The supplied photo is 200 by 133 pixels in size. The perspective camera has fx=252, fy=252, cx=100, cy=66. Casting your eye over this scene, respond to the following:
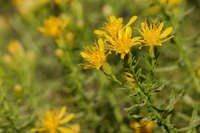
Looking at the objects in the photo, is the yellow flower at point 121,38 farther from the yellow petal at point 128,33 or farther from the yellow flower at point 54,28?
the yellow flower at point 54,28

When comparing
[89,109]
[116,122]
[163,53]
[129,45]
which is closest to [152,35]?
[129,45]

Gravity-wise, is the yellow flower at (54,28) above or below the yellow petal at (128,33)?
above

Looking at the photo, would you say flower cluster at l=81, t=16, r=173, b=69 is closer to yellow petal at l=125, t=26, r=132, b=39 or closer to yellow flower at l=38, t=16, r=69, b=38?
yellow petal at l=125, t=26, r=132, b=39

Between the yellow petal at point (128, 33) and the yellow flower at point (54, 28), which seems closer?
the yellow petal at point (128, 33)

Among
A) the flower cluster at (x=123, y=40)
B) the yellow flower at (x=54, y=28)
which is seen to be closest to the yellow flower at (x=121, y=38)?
the flower cluster at (x=123, y=40)

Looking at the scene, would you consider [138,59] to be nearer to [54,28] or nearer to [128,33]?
[128,33]

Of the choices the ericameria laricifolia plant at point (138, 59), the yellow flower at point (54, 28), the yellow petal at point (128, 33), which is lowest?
the ericameria laricifolia plant at point (138, 59)

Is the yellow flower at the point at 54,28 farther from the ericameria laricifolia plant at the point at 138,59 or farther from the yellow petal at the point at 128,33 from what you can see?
the yellow petal at the point at 128,33

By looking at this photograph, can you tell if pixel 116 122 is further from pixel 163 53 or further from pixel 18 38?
pixel 18 38

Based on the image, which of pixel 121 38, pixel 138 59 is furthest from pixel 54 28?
pixel 138 59

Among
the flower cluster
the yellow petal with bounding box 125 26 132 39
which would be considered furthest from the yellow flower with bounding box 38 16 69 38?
the yellow petal with bounding box 125 26 132 39

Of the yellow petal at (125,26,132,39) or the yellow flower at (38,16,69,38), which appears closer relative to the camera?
the yellow petal at (125,26,132,39)

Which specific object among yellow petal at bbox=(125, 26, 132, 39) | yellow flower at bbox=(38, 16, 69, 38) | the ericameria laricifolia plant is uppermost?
yellow flower at bbox=(38, 16, 69, 38)

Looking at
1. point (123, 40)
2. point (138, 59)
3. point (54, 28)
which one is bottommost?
point (138, 59)
